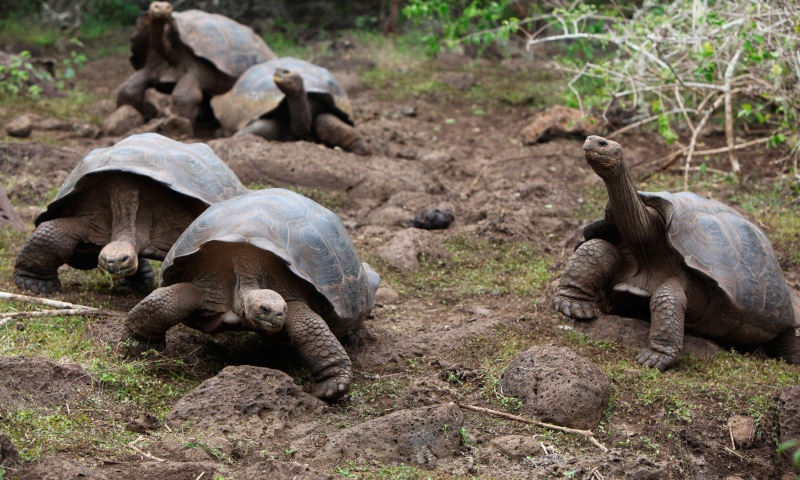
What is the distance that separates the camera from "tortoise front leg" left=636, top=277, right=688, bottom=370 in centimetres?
404

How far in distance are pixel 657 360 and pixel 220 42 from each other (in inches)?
235

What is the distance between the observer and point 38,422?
2834mm

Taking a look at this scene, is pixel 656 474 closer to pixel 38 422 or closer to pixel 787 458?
pixel 787 458

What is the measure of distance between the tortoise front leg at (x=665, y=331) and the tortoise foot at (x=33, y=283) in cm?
264

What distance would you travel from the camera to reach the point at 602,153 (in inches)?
153

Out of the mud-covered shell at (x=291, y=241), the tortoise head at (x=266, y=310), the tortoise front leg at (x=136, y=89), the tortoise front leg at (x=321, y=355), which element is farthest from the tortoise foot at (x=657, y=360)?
the tortoise front leg at (x=136, y=89)

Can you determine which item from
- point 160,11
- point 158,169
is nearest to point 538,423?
point 158,169

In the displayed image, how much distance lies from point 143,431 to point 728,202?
16.0 feet

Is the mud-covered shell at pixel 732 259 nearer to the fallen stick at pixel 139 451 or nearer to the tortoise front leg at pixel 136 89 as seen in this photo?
the fallen stick at pixel 139 451

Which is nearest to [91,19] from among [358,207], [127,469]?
[358,207]

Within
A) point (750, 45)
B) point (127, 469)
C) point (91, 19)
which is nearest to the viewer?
point (127, 469)

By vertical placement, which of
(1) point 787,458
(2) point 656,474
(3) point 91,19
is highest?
(2) point 656,474

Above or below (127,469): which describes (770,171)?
below

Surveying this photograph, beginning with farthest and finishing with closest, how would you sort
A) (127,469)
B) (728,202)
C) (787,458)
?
(728,202) < (787,458) < (127,469)
